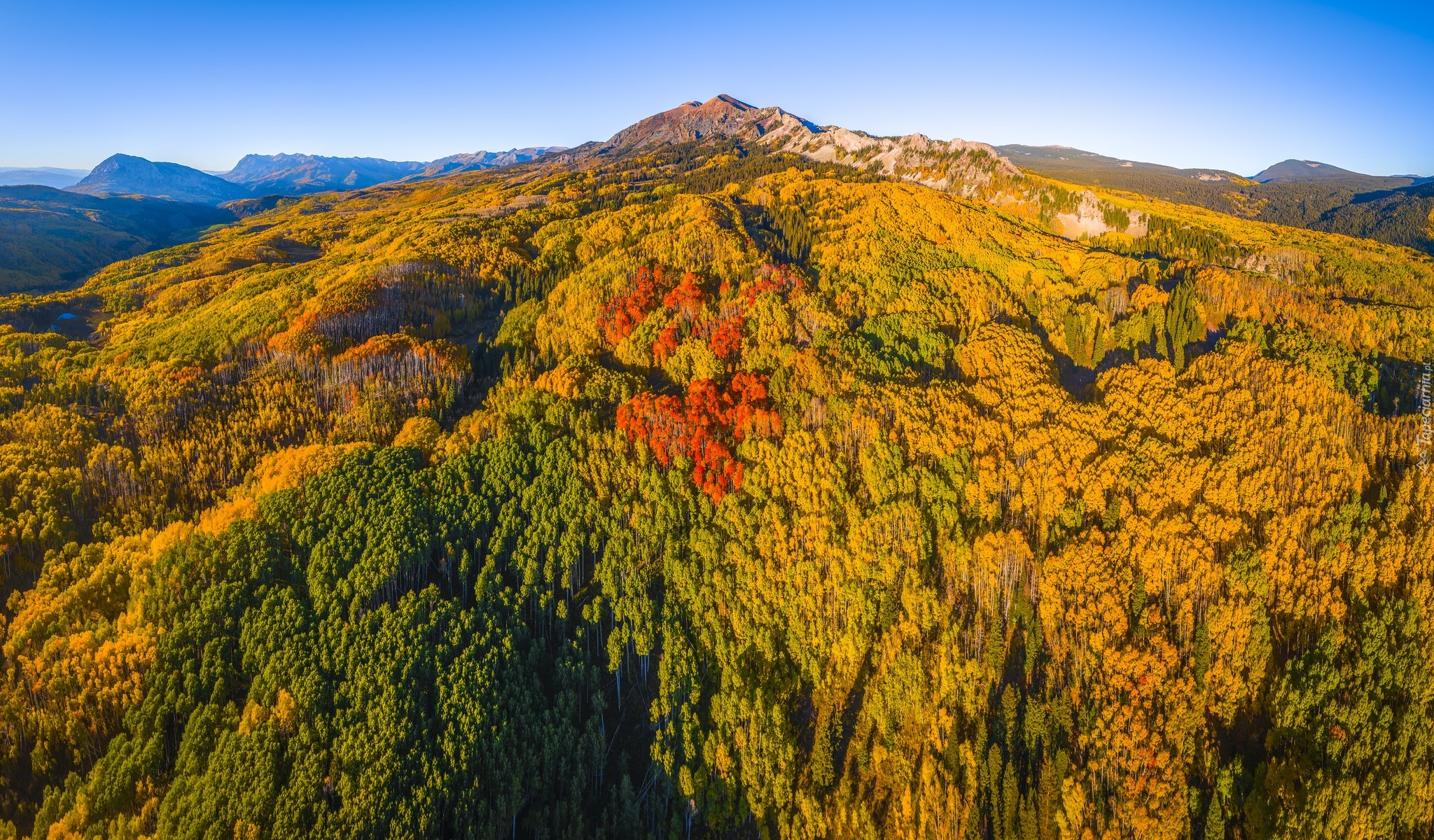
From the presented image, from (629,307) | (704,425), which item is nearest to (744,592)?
(704,425)

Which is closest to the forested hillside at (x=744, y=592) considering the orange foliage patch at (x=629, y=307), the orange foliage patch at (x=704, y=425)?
the orange foliage patch at (x=704, y=425)

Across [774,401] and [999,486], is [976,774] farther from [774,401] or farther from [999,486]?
[774,401]

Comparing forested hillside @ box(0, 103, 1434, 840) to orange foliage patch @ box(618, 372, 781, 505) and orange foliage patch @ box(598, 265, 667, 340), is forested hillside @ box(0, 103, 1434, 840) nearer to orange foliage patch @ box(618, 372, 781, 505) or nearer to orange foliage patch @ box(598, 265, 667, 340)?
orange foliage patch @ box(618, 372, 781, 505)

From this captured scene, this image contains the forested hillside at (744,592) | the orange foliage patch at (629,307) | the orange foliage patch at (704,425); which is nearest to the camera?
the forested hillside at (744,592)

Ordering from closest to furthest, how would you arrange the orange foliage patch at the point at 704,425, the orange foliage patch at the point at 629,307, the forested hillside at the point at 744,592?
the forested hillside at the point at 744,592 < the orange foliage patch at the point at 704,425 < the orange foliage patch at the point at 629,307

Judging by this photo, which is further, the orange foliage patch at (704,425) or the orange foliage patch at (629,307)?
the orange foliage patch at (629,307)

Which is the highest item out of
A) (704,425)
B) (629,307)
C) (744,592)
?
(629,307)

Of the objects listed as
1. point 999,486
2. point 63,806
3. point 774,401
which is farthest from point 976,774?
point 63,806

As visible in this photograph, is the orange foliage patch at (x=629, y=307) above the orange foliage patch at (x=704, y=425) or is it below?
above

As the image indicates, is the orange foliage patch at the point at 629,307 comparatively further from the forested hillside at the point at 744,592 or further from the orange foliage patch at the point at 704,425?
the orange foliage patch at the point at 704,425

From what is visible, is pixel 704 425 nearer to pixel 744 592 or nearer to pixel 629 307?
pixel 744 592
